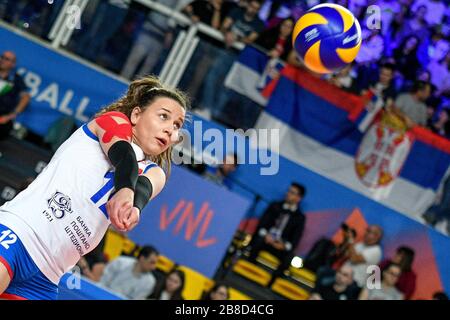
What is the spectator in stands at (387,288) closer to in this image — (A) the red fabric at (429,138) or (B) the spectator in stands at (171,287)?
(A) the red fabric at (429,138)

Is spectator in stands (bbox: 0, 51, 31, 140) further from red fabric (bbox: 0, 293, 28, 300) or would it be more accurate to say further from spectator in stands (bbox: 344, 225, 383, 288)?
red fabric (bbox: 0, 293, 28, 300)

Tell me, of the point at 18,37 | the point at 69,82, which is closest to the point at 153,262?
the point at 69,82

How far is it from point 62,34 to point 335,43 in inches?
163

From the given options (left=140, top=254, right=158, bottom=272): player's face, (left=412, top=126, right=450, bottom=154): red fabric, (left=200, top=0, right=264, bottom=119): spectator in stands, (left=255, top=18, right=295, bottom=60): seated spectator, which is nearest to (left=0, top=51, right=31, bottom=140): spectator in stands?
(left=200, top=0, right=264, bottom=119): spectator in stands

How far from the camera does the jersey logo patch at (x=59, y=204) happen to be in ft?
13.3

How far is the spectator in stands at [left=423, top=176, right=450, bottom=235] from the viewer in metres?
10.4

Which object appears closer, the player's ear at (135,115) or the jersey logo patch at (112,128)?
the jersey logo patch at (112,128)

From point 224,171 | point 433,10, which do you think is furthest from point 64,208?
point 433,10

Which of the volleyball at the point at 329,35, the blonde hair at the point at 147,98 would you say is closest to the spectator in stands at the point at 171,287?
the volleyball at the point at 329,35

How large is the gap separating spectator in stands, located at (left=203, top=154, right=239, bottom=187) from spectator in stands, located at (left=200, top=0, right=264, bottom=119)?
0.60 meters

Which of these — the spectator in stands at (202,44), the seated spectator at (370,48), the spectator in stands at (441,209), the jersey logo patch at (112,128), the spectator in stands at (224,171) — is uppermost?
the seated spectator at (370,48)

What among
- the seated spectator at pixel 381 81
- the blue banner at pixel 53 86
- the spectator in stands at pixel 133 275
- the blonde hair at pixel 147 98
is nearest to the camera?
the blonde hair at pixel 147 98

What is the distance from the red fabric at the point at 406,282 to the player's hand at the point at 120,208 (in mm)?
6651

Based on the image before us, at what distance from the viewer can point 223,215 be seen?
9.49 m
